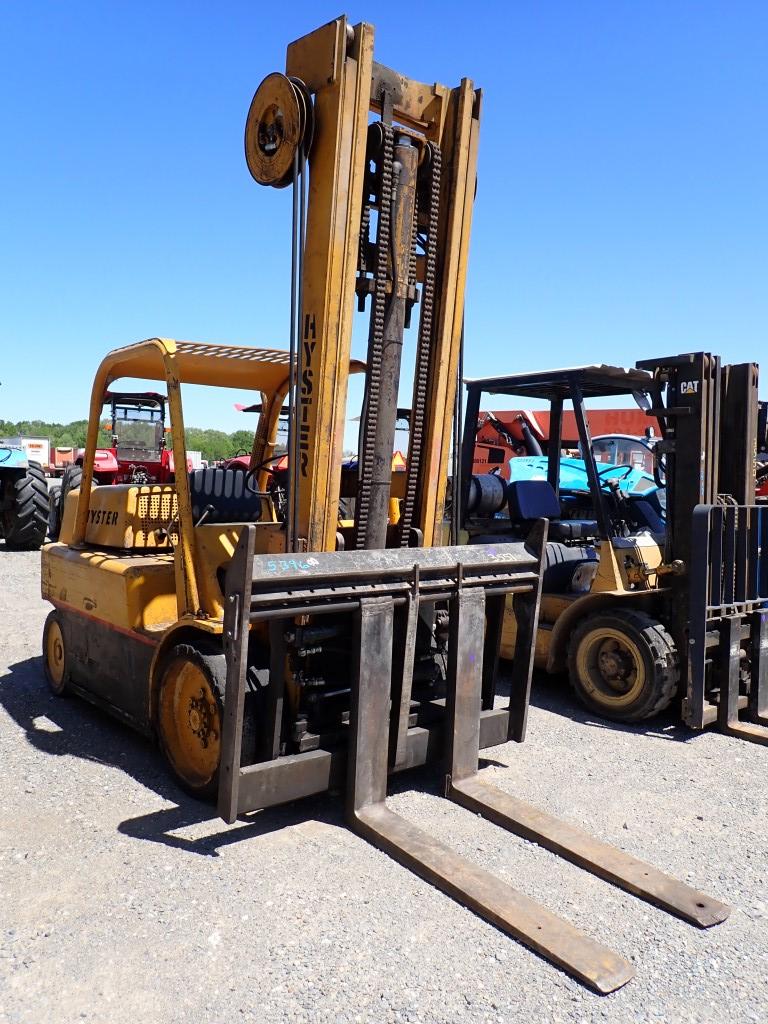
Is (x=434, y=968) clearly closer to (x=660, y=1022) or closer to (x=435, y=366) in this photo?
(x=660, y=1022)

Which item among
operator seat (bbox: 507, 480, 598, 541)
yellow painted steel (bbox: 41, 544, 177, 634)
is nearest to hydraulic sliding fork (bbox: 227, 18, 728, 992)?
yellow painted steel (bbox: 41, 544, 177, 634)

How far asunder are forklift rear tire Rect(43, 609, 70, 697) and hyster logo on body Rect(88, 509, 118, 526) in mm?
858

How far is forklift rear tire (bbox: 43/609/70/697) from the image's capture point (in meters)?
5.76

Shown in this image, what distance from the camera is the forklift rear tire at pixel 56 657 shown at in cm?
576

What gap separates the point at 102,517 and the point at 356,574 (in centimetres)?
241

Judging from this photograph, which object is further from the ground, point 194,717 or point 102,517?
point 102,517

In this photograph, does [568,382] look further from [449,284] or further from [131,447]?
[131,447]

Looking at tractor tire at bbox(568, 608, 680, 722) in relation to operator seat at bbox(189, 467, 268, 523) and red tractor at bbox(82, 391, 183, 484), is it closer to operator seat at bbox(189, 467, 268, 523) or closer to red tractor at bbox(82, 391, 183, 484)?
operator seat at bbox(189, 467, 268, 523)

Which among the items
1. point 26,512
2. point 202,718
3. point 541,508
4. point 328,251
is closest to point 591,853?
point 202,718

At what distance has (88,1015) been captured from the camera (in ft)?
8.34

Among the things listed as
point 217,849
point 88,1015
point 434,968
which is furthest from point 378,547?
point 88,1015

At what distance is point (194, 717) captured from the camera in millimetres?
4184

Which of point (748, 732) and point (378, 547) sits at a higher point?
point (378, 547)

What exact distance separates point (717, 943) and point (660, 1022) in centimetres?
57
